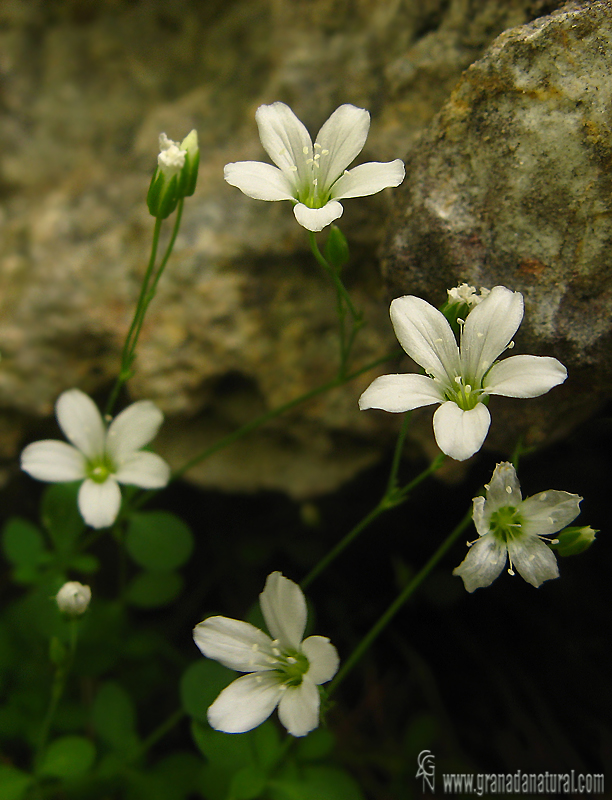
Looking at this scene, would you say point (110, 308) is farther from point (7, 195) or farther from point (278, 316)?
point (7, 195)

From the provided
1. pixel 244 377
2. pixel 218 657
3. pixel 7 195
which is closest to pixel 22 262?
pixel 7 195

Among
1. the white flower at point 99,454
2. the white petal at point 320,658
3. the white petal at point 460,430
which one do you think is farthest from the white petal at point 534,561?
the white flower at point 99,454

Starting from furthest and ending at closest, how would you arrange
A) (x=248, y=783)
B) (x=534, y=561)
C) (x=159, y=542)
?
(x=159, y=542) → (x=248, y=783) → (x=534, y=561)

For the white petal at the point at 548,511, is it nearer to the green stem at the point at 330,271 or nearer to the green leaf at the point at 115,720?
the green stem at the point at 330,271

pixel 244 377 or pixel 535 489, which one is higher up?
pixel 244 377

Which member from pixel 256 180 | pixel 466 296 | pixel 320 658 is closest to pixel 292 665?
pixel 320 658

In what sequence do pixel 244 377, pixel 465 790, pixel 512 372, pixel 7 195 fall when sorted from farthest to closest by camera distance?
pixel 7 195 → pixel 244 377 → pixel 465 790 → pixel 512 372

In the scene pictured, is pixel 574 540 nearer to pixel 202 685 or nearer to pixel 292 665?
pixel 292 665
